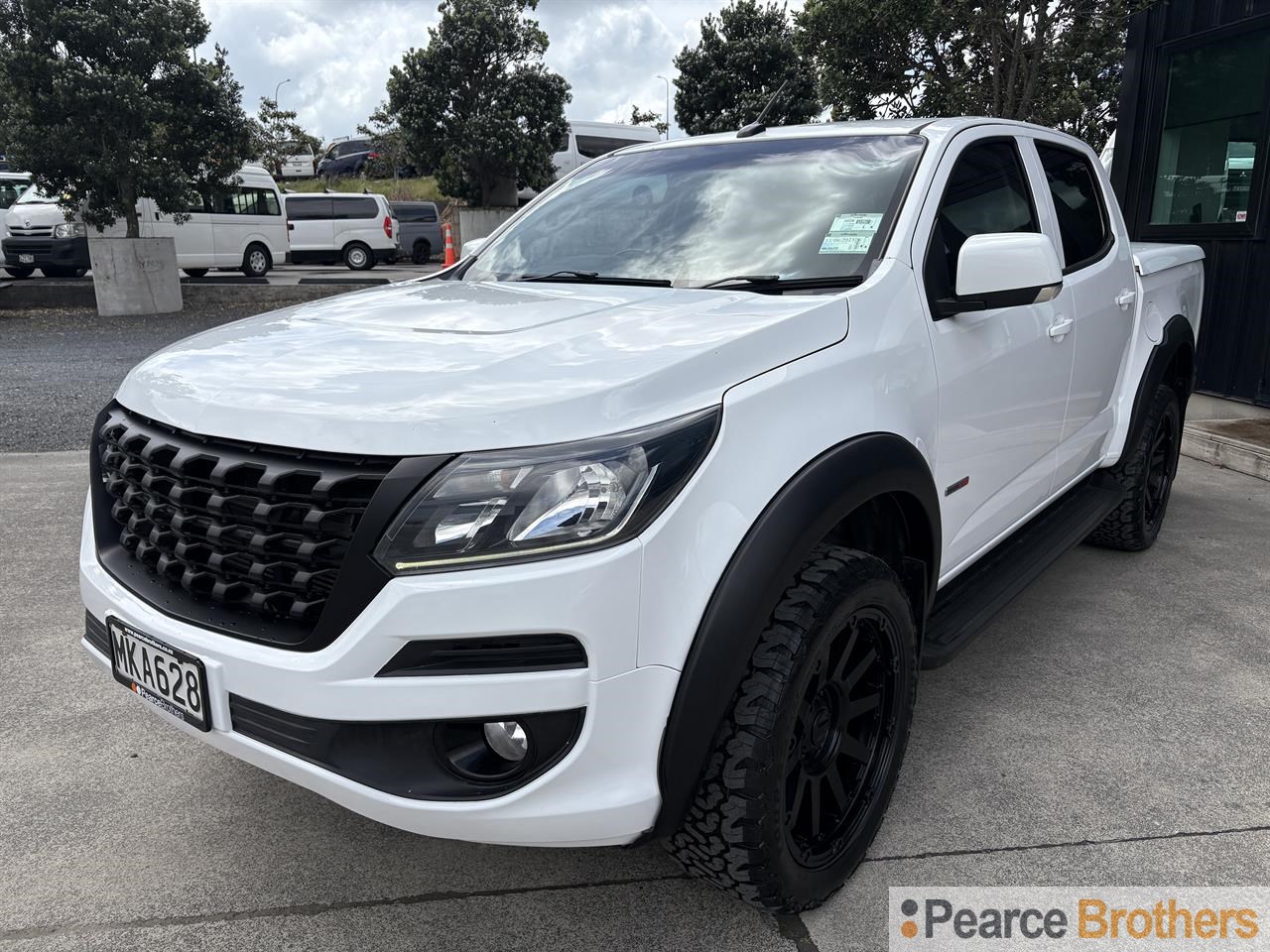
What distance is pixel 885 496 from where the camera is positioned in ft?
7.52

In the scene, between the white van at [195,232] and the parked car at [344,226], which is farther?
→ the parked car at [344,226]

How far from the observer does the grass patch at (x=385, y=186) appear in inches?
1287

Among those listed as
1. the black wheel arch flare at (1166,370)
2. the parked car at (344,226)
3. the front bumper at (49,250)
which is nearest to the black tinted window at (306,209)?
the parked car at (344,226)

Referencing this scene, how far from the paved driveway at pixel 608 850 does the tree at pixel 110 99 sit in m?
10.7

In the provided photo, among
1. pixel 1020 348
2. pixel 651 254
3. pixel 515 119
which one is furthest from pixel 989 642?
pixel 515 119

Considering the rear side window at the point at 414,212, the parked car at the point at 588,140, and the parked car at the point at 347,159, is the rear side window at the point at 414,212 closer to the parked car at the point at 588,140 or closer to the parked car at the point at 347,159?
the parked car at the point at 588,140

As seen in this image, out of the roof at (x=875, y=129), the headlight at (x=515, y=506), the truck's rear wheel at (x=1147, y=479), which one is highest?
the roof at (x=875, y=129)

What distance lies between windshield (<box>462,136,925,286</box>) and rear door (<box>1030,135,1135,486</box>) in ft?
3.01

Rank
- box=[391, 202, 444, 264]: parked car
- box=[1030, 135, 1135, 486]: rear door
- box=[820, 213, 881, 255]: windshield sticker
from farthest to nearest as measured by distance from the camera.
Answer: box=[391, 202, 444, 264]: parked car → box=[1030, 135, 1135, 486]: rear door → box=[820, 213, 881, 255]: windshield sticker

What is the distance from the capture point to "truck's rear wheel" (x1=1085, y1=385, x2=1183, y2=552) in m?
4.04

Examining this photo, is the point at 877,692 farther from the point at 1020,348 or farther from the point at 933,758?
the point at 1020,348

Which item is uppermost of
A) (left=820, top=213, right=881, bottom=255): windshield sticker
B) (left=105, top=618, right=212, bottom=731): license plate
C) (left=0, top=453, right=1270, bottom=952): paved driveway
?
(left=820, top=213, right=881, bottom=255): windshield sticker

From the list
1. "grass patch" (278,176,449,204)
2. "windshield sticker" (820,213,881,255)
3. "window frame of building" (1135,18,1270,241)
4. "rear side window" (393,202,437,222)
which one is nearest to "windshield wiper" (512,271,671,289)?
"windshield sticker" (820,213,881,255)

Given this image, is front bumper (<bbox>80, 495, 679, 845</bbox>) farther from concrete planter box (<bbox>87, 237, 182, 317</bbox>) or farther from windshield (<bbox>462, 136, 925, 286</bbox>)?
concrete planter box (<bbox>87, 237, 182, 317</bbox>)
